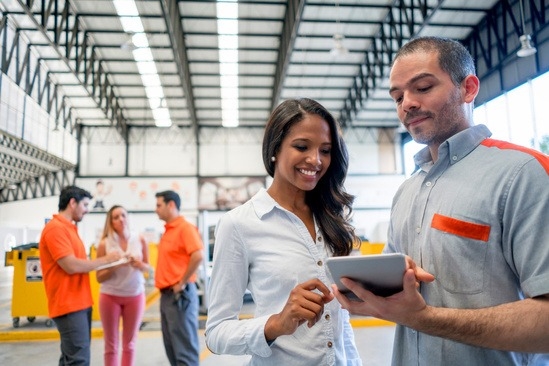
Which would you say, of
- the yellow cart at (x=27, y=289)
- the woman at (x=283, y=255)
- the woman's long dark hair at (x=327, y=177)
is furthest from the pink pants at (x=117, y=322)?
the yellow cart at (x=27, y=289)

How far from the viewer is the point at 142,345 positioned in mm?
5859

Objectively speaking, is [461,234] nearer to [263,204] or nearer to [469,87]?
[469,87]

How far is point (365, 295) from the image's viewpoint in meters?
1.05

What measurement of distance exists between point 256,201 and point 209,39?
543 inches

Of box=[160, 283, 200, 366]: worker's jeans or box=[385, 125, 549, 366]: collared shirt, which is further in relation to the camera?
box=[160, 283, 200, 366]: worker's jeans

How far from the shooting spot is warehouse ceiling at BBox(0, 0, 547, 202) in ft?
39.8

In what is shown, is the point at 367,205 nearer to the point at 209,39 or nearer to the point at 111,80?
the point at 209,39

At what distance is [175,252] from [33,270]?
14.4 feet

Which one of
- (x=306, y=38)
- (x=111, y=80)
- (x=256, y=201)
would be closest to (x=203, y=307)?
(x=256, y=201)

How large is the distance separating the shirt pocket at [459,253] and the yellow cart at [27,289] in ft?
24.2

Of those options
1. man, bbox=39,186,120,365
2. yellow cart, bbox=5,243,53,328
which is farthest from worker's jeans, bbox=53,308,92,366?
yellow cart, bbox=5,243,53,328

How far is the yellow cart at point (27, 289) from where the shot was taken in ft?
22.9

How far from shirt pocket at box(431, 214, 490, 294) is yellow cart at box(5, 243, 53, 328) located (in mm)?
7380

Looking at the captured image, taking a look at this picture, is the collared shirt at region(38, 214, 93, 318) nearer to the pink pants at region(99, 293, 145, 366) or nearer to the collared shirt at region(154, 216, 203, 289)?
the pink pants at region(99, 293, 145, 366)
